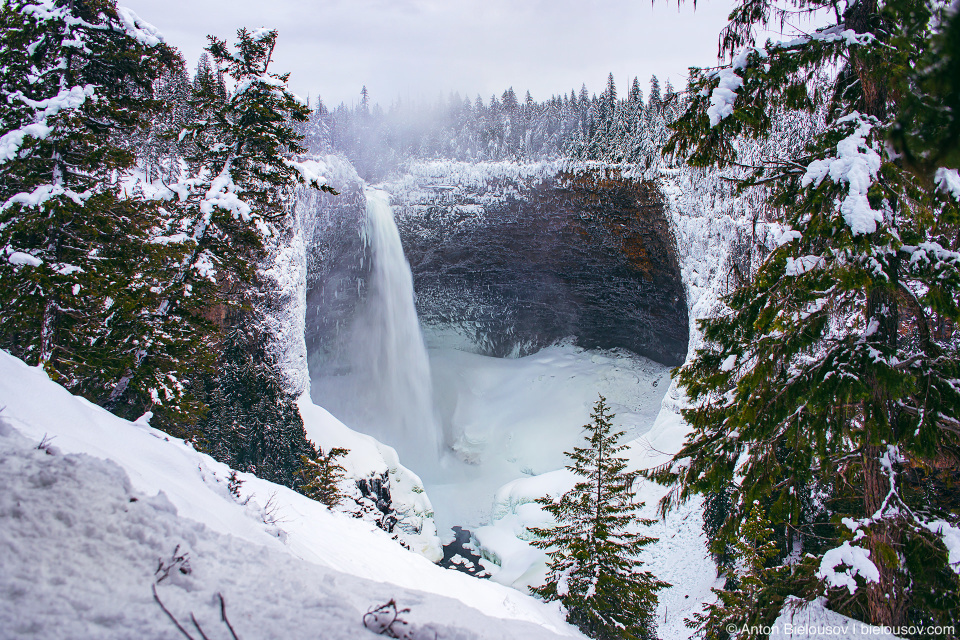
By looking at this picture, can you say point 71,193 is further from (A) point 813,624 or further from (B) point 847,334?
(A) point 813,624

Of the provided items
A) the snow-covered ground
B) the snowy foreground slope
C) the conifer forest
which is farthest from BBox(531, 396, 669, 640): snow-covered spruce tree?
the snow-covered ground

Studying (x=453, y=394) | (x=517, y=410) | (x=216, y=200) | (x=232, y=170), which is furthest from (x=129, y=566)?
(x=453, y=394)

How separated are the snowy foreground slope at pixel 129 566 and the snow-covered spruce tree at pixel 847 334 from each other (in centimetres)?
223

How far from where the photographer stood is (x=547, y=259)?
31.4m

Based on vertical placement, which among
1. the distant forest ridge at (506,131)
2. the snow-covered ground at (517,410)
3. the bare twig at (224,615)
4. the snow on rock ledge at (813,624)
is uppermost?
the distant forest ridge at (506,131)

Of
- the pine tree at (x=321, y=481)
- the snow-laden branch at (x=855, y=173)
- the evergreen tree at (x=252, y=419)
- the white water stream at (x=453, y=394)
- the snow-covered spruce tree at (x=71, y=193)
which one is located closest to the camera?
the snow-laden branch at (x=855, y=173)

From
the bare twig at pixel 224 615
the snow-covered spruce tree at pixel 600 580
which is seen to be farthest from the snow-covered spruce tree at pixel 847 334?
the snow-covered spruce tree at pixel 600 580

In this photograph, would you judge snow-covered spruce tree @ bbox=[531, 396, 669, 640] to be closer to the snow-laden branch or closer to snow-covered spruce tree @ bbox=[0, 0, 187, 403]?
the snow-laden branch

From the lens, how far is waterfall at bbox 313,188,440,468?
1204 inches

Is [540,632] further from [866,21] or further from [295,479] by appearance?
[295,479]

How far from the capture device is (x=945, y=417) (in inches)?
127

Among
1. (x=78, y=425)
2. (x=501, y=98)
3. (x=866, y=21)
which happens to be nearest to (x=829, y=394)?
(x=866, y=21)

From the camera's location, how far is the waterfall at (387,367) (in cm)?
3059

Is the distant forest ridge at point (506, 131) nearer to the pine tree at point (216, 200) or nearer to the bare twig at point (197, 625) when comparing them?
the pine tree at point (216, 200)
